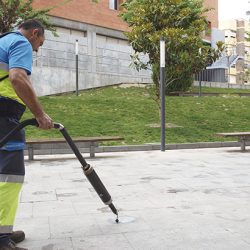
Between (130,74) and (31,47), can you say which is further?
(130,74)

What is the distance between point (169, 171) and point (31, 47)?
5094 mm

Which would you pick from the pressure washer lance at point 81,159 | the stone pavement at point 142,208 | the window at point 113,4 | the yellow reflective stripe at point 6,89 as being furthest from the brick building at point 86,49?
the yellow reflective stripe at point 6,89

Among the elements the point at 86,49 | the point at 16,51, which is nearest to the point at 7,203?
the point at 16,51

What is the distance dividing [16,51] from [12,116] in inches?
20.9

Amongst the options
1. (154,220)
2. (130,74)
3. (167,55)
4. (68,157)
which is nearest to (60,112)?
(167,55)

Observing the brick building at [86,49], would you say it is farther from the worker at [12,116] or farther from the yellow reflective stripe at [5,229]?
the yellow reflective stripe at [5,229]

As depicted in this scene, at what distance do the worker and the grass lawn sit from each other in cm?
930

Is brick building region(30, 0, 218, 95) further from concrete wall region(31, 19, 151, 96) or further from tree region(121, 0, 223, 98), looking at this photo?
tree region(121, 0, 223, 98)

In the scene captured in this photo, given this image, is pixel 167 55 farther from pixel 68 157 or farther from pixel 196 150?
pixel 68 157

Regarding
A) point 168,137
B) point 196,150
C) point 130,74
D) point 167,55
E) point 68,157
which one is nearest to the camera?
point 68,157

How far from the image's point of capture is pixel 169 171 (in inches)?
319

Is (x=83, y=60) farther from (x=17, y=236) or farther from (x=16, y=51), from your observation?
(x=16, y=51)

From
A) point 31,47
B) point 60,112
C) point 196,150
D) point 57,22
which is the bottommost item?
point 196,150

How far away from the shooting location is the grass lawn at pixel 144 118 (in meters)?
13.7
